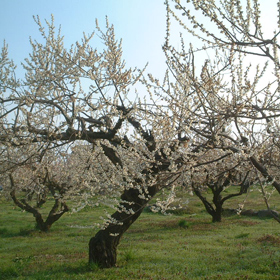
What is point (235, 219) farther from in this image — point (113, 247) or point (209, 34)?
point (209, 34)

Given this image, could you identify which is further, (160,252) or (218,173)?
(218,173)

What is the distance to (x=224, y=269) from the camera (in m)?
7.13

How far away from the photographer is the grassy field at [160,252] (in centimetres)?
684

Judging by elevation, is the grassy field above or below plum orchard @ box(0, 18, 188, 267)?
below

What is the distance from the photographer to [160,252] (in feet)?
29.5

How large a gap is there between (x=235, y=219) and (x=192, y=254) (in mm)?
8145

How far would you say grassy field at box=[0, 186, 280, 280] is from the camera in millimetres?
6838

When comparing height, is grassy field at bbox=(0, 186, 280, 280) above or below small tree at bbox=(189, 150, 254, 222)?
below

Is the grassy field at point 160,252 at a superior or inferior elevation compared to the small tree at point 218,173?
inferior

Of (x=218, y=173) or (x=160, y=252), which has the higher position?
(x=218, y=173)

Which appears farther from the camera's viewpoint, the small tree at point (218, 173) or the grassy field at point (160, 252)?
the grassy field at point (160, 252)

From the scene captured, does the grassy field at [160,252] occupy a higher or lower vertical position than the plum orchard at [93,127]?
lower

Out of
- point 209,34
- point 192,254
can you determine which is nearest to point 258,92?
point 209,34

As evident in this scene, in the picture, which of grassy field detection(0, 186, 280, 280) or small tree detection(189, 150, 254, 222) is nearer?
small tree detection(189, 150, 254, 222)
